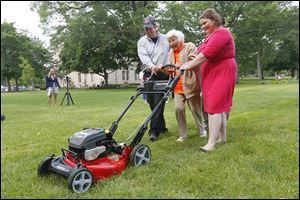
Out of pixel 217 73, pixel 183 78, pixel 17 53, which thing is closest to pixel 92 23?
pixel 17 53

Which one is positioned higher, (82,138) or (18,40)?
(18,40)

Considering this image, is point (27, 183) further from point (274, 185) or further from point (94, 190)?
point (274, 185)

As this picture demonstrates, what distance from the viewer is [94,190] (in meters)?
3.41

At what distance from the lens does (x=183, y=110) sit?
17.8 feet

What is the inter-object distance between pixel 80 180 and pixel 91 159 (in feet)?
1.19

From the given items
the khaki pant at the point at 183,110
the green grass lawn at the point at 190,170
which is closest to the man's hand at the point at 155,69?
the khaki pant at the point at 183,110

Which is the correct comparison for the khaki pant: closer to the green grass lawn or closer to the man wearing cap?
the green grass lawn

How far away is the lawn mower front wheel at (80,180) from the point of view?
328cm

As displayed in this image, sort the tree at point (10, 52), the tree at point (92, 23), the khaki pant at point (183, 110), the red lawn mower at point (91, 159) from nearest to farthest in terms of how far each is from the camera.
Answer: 1. the red lawn mower at point (91, 159)
2. the khaki pant at point (183, 110)
3. the tree at point (92, 23)
4. the tree at point (10, 52)

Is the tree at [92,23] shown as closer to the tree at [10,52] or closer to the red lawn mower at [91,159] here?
the tree at [10,52]

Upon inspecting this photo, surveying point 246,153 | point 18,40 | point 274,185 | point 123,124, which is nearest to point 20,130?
point 123,124

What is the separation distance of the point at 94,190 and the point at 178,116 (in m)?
2.34

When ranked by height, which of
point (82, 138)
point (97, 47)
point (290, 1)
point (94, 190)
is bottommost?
point (94, 190)

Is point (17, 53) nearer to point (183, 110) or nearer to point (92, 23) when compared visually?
point (92, 23)
